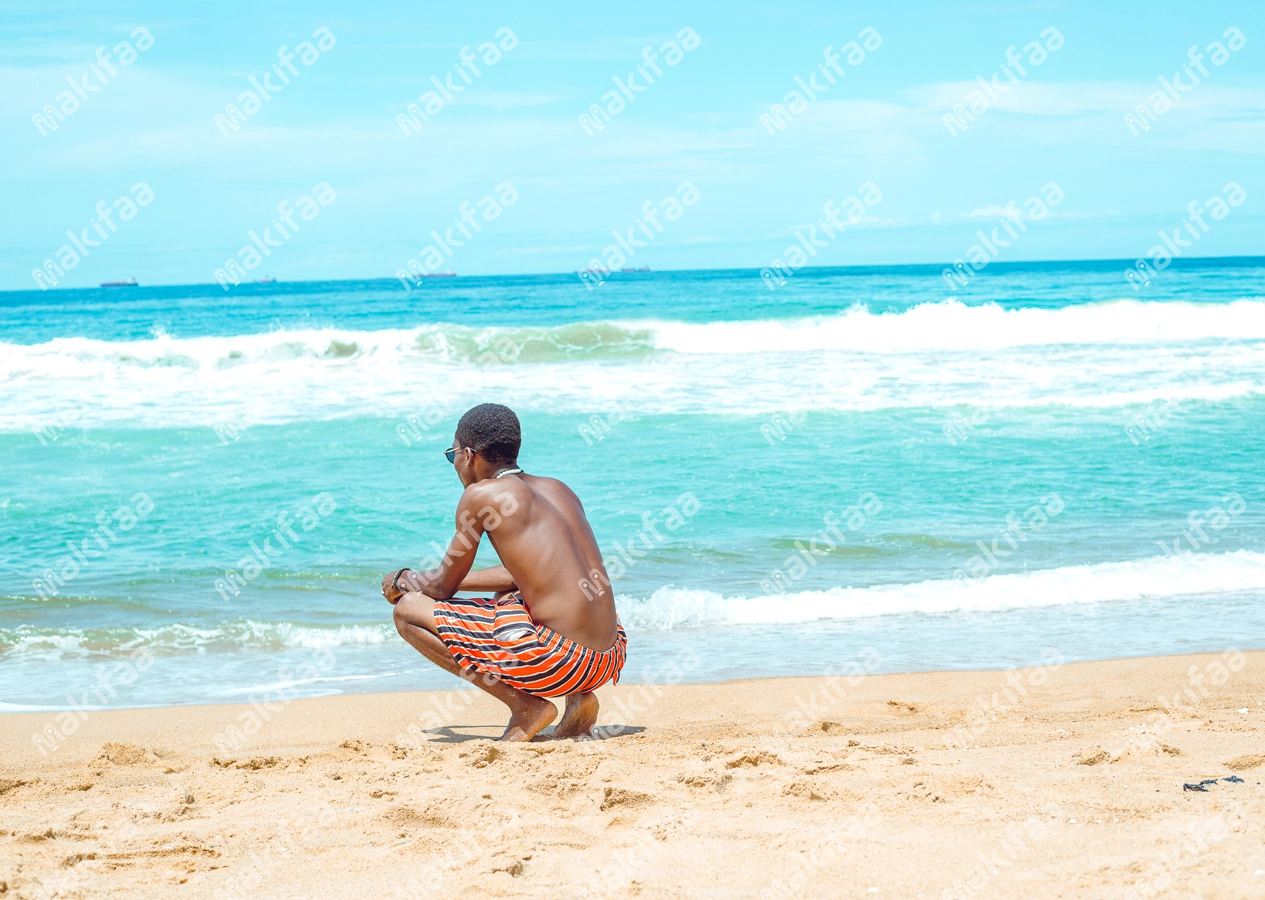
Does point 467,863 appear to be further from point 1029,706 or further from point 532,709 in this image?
point 1029,706

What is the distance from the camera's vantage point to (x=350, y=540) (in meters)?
7.96

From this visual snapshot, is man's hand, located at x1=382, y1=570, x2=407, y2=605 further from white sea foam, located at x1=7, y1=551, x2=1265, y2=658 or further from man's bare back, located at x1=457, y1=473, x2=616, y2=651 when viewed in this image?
white sea foam, located at x1=7, y1=551, x2=1265, y2=658

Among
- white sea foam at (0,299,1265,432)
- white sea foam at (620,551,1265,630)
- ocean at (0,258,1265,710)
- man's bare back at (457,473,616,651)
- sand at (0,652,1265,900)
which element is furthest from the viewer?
white sea foam at (0,299,1265,432)

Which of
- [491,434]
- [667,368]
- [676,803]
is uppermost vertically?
[491,434]

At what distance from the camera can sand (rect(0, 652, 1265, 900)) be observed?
104 inches

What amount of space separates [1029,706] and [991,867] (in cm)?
220

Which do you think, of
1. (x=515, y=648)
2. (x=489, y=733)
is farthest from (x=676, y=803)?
(x=489, y=733)

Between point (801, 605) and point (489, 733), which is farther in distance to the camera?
point (801, 605)

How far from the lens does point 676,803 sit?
320 cm

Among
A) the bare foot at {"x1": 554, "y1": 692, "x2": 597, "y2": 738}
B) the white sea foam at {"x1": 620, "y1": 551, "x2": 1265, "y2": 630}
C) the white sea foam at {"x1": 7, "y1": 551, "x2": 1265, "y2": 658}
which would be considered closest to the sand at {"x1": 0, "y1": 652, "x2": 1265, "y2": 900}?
the bare foot at {"x1": 554, "y1": 692, "x2": 597, "y2": 738}

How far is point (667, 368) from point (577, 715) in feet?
51.7

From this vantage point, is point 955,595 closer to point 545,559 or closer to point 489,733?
point 489,733

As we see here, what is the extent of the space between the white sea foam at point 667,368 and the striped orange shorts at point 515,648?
10130mm

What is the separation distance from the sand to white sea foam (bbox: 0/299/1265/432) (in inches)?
381
